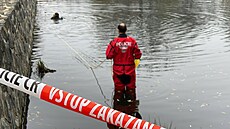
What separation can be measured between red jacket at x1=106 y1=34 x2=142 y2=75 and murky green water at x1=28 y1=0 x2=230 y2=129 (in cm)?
109

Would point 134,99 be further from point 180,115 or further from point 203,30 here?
point 203,30

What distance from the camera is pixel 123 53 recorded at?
871cm

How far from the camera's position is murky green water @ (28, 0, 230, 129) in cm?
884

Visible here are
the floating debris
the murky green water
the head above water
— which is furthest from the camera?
the floating debris

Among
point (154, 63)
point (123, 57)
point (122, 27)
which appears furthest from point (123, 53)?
point (154, 63)

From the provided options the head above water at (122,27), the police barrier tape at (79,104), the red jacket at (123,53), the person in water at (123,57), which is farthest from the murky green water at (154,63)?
the police barrier tape at (79,104)

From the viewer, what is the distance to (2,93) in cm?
573

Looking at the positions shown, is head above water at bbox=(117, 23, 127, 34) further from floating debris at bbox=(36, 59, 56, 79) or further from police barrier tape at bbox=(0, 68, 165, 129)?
police barrier tape at bbox=(0, 68, 165, 129)

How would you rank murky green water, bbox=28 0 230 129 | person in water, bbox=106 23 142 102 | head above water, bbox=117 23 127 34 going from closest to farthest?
head above water, bbox=117 23 127 34, person in water, bbox=106 23 142 102, murky green water, bbox=28 0 230 129

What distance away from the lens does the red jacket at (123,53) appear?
8.63 metres

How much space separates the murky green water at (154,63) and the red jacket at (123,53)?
1.09m

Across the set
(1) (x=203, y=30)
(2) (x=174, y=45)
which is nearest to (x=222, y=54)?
(2) (x=174, y=45)

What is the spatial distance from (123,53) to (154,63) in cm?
538

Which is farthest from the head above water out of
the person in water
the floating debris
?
the floating debris
